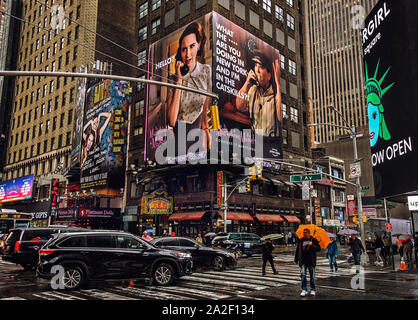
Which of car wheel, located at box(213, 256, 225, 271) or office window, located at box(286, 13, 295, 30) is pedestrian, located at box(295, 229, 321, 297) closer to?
car wheel, located at box(213, 256, 225, 271)

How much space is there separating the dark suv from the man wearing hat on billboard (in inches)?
1226

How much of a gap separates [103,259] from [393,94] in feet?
34.5

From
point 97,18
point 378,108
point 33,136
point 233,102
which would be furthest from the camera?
point 33,136

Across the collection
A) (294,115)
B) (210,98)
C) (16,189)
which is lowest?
(16,189)

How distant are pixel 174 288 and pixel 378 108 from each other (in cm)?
891

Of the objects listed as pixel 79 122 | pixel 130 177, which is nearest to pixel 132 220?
pixel 130 177

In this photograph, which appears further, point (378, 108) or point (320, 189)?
point (320, 189)

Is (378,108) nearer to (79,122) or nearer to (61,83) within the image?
(79,122)

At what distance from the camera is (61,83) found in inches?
2462

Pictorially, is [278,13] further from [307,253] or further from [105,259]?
[105,259]

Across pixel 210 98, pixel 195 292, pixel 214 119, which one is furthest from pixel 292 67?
pixel 195 292

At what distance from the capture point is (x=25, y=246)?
1759cm

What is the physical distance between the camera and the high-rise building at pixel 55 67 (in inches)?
2315

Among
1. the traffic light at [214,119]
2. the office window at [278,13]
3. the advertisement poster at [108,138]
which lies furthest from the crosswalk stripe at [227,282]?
the office window at [278,13]
